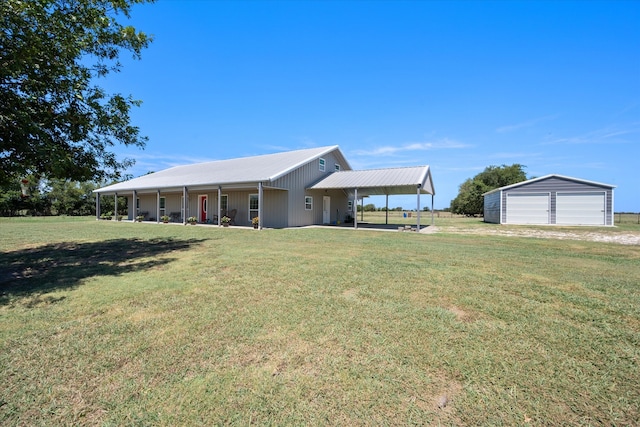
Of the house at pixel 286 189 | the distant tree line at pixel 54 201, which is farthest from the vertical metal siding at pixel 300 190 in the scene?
the distant tree line at pixel 54 201

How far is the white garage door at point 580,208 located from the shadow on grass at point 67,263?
2412 cm

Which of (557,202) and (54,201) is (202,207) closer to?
(557,202)

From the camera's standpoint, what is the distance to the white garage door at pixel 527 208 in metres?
21.1

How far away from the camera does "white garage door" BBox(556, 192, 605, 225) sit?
1966 cm

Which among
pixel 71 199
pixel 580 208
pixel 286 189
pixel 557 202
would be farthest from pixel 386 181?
pixel 71 199

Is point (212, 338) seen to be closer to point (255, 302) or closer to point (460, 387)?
point (255, 302)

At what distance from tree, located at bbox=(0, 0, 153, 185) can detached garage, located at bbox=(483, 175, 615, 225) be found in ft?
80.1

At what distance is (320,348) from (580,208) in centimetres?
2502

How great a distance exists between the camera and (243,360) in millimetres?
2676

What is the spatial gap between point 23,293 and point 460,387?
252 inches

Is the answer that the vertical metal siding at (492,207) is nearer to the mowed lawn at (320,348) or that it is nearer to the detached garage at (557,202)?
the detached garage at (557,202)

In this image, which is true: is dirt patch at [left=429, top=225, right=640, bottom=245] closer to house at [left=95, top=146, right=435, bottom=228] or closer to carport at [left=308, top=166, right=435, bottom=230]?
carport at [left=308, top=166, right=435, bottom=230]

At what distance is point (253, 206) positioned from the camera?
735 inches

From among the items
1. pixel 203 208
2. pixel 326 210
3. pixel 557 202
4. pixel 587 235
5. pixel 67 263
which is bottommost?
pixel 67 263
